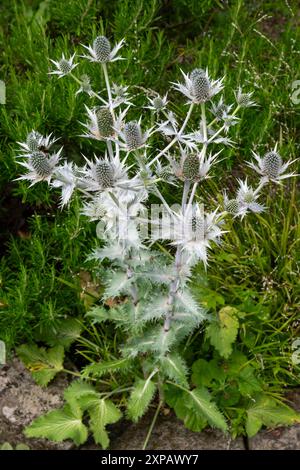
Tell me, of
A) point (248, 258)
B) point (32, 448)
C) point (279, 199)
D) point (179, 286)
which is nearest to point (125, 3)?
point (279, 199)

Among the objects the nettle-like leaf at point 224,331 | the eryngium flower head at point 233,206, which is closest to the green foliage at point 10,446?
the nettle-like leaf at point 224,331

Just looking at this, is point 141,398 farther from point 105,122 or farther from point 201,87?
point 201,87

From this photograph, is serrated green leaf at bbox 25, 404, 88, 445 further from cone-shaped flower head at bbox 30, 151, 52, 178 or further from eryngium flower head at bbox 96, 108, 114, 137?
eryngium flower head at bbox 96, 108, 114, 137

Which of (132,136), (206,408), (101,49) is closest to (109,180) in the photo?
(132,136)

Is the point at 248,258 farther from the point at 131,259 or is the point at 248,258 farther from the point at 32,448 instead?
the point at 32,448

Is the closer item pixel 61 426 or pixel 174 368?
pixel 174 368

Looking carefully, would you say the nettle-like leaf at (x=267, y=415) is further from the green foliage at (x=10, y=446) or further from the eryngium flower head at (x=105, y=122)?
the eryngium flower head at (x=105, y=122)

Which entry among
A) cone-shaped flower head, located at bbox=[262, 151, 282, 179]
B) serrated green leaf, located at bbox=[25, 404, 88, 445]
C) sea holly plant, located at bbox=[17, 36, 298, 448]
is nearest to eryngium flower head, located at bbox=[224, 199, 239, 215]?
sea holly plant, located at bbox=[17, 36, 298, 448]
